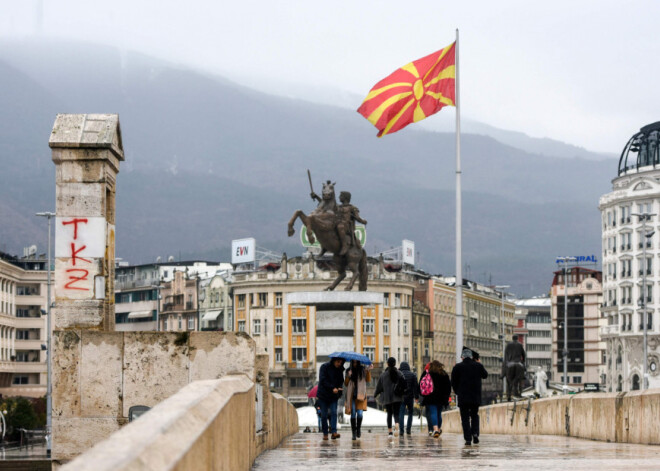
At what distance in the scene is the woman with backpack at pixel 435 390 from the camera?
86.2 ft

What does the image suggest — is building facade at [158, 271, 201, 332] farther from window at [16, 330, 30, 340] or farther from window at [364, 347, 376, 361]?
window at [364, 347, 376, 361]

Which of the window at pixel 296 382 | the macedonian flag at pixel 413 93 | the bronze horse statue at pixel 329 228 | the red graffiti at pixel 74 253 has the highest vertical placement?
the macedonian flag at pixel 413 93

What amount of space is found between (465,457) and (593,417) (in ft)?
24.7

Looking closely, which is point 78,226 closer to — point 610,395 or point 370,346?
point 610,395

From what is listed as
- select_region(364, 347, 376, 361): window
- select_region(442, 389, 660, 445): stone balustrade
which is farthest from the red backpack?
select_region(364, 347, 376, 361): window

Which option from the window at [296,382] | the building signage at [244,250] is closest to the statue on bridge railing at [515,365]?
the window at [296,382]

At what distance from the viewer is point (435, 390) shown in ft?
86.6

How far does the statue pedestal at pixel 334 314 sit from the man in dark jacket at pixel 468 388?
20.2 meters

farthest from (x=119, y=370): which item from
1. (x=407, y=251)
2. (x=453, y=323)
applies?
(x=453, y=323)

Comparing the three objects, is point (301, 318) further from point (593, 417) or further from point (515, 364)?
point (593, 417)

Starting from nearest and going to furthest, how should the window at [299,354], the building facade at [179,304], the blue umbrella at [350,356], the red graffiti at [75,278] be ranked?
the red graffiti at [75,278]
the blue umbrella at [350,356]
the window at [299,354]
the building facade at [179,304]

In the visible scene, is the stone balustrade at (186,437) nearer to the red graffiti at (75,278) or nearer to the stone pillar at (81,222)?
the stone pillar at (81,222)

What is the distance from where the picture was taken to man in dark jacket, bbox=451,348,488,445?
76.0 feet

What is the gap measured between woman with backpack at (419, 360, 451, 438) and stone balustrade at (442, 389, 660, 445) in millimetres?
2623
